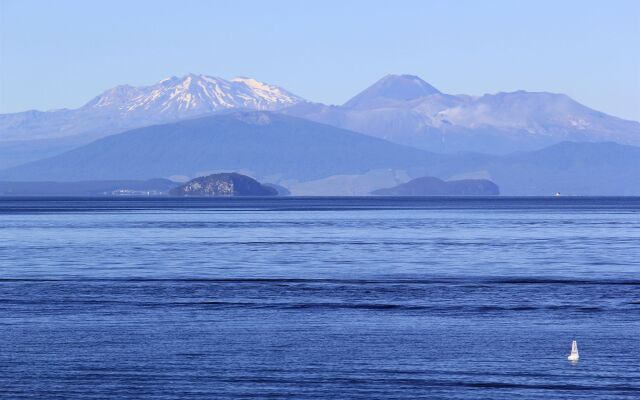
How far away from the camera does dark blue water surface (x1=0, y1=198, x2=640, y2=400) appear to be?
35031 millimetres

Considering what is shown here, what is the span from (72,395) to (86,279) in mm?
33918

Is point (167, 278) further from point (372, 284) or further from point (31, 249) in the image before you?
point (31, 249)

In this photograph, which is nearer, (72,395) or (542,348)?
(72,395)

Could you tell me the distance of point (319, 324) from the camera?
1854 inches

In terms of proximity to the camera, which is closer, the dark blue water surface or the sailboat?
the dark blue water surface

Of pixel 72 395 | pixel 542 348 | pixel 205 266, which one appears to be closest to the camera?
pixel 72 395

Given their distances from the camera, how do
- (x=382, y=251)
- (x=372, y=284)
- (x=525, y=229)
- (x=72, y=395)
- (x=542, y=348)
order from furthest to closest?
(x=525, y=229) → (x=382, y=251) → (x=372, y=284) → (x=542, y=348) → (x=72, y=395)

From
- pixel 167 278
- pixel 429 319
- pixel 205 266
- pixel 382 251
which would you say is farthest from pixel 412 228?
pixel 429 319

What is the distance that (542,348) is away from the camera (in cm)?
4088

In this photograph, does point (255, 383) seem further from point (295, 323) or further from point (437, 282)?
point (437, 282)

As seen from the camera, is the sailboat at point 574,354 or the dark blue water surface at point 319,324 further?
the sailboat at point 574,354

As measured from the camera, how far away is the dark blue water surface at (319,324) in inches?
1379

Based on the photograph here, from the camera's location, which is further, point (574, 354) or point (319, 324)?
point (319, 324)

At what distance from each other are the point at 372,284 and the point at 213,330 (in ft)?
65.9
